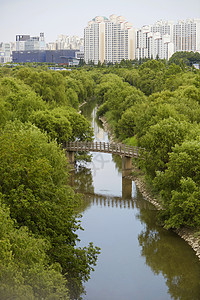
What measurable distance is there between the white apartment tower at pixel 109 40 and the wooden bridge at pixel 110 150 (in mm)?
127667

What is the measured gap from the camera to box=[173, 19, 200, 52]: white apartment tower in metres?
123

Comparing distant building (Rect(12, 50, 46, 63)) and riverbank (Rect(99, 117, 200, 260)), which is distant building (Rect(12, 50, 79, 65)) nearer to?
distant building (Rect(12, 50, 46, 63))

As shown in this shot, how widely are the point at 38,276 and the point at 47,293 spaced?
513 mm

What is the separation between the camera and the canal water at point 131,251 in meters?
15.9

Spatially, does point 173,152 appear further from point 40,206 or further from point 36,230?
point 36,230

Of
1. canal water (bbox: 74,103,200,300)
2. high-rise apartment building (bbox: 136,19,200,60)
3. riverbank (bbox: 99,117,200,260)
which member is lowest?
canal water (bbox: 74,103,200,300)

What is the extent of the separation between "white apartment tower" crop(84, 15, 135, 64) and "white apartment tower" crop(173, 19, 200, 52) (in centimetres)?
1710

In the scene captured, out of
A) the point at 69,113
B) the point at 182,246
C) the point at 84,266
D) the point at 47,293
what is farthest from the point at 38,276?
the point at 69,113

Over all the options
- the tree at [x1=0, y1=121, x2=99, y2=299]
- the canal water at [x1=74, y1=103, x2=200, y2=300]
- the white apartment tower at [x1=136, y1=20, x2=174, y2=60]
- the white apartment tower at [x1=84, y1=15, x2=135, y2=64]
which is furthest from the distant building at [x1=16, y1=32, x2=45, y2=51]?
the tree at [x1=0, y1=121, x2=99, y2=299]

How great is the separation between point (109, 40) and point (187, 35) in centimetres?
3165

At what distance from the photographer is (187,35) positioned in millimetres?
136500

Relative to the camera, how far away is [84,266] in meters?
14.3

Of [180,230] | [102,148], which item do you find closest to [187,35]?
[102,148]

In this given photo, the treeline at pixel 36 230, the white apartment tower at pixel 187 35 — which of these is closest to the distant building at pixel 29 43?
the white apartment tower at pixel 187 35
